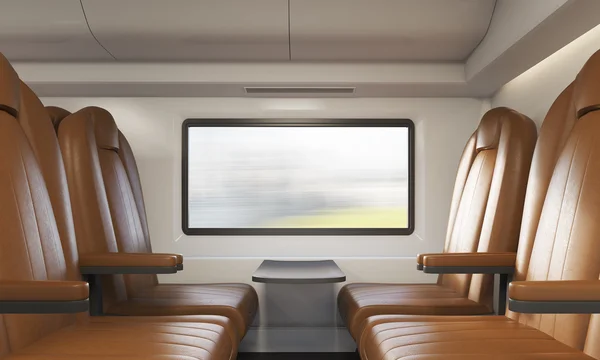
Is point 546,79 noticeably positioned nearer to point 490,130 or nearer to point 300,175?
point 490,130

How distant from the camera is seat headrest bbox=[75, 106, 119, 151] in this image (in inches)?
110

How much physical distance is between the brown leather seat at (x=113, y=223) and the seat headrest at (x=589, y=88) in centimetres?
162

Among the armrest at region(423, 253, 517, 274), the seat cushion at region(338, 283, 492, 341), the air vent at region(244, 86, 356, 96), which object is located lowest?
the seat cushion at region(338, 283, 492, 341)

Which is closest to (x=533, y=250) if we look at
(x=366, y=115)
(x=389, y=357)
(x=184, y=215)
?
(x=389, y=357)

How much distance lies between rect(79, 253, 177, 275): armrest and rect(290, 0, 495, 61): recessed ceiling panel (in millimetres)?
1394

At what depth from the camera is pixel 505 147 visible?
2.65 meters

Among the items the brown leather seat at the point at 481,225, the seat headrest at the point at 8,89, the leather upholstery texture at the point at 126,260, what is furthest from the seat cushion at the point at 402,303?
the seat headrest at the point at 8,89

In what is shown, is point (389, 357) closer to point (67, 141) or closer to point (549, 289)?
point (549, 289)

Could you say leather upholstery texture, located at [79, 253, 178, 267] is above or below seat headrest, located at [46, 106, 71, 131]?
below

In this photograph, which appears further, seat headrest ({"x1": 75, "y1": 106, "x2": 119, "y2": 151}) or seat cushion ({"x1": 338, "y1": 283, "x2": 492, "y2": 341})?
seat headrest ({"x1": 75, "y1": 106, "x2": 119, "y2": 151})

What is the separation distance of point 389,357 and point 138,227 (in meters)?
1.84

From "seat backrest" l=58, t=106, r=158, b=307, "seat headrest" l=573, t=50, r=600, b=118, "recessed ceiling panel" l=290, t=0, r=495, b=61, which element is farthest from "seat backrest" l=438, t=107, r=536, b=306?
"seat backrest" l=58, t=106, r=158, b=307

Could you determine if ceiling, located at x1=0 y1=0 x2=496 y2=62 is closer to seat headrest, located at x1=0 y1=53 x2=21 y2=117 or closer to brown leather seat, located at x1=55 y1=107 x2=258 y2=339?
brown leather seat, located at x1=55 y1=107 x2=258 y2=339

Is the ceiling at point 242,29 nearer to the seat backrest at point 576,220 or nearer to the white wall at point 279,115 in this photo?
the white wall at point 279,115
